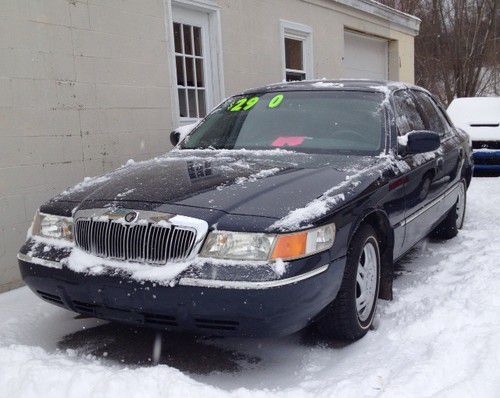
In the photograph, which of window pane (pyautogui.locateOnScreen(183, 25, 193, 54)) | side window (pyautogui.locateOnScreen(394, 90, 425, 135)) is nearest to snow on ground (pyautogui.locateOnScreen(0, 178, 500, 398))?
side window (pyautogui.locateOnScreen(394, 90, 425, 135))

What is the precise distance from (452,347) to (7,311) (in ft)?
9.94

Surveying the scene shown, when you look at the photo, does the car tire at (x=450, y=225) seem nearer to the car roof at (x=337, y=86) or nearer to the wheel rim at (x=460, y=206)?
the wheel rim at (x=460, y=206)

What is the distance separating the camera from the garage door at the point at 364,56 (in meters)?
12.3

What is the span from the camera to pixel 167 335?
3.51 m

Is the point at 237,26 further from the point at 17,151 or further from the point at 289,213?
the point at 289,213

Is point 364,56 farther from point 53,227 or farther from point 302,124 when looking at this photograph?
point 53,227

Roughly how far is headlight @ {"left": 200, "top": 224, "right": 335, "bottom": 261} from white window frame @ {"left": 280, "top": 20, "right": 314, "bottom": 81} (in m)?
6.75

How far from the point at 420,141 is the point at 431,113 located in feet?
5.26

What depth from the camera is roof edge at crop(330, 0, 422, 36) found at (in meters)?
11.5

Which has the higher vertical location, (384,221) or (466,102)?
(466,102)

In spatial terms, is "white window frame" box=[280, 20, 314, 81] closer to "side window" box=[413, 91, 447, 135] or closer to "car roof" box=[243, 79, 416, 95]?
"side window" box=[413, 91, 447, 135]

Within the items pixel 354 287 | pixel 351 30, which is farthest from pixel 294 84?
pixel 351 30

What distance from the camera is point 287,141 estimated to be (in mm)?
4090

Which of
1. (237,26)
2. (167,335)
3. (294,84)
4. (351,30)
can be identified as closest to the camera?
(167,335)
